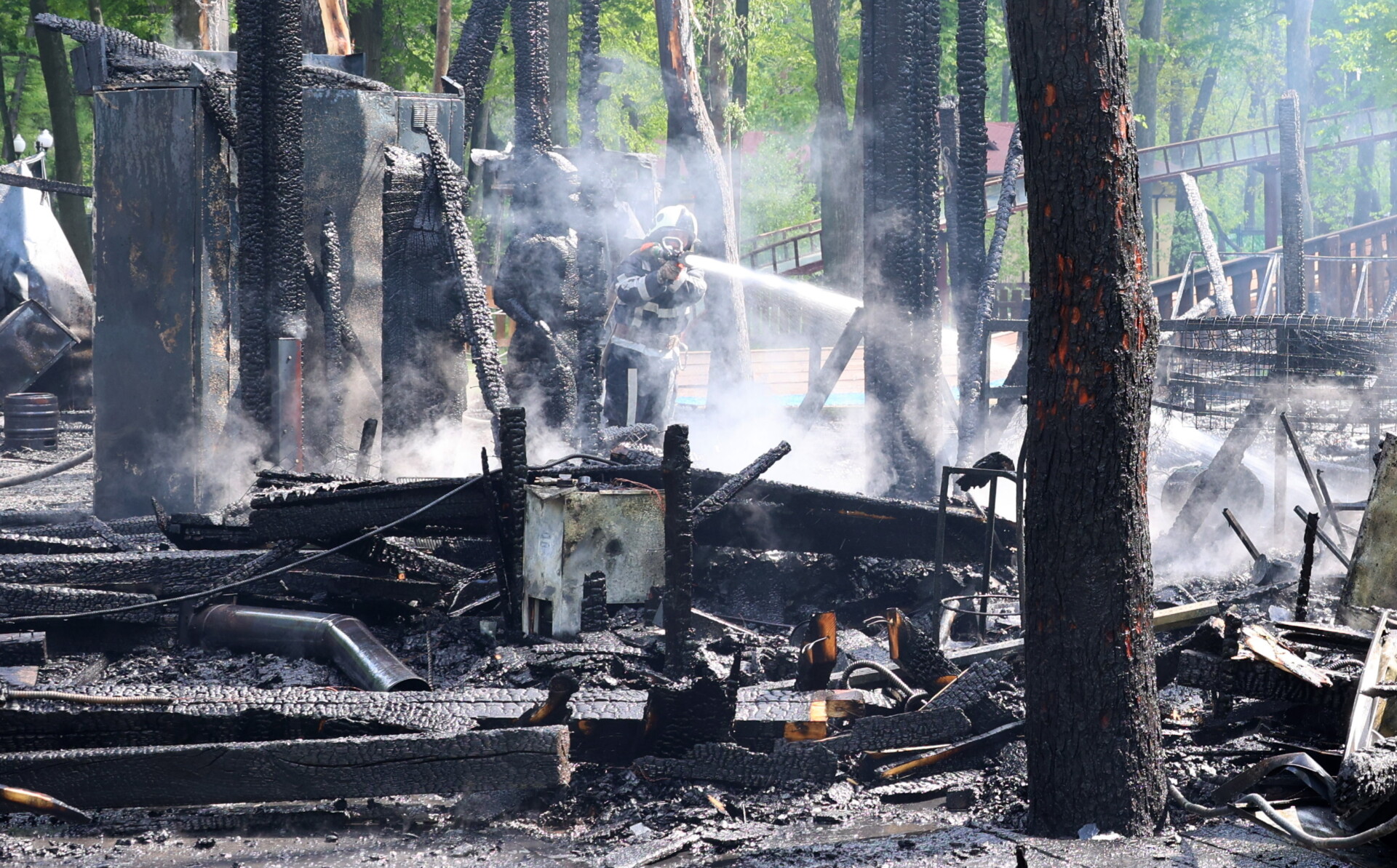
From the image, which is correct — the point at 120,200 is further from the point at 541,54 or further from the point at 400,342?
the point at 541,54

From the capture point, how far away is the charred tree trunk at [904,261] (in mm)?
12031

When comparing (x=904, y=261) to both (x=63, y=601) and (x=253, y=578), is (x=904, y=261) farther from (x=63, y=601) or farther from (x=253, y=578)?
(x=63, y=601)

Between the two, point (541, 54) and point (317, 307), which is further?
point (541, 54)

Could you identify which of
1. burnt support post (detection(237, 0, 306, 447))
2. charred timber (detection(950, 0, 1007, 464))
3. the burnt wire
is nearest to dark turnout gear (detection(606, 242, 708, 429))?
charred timber (detection(950, 0, 1007, 464))

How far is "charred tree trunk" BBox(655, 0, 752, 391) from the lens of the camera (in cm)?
1764

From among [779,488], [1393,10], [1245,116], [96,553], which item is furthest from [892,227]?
[1245,116]

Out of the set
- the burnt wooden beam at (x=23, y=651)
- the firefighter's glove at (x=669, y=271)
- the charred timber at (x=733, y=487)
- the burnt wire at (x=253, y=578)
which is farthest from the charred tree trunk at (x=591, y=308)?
the burnt wooden beam at (x=23, y=651)

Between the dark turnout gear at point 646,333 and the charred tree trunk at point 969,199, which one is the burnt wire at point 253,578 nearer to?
the dark turnout gear at point 646,333

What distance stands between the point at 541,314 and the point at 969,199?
4710 mm

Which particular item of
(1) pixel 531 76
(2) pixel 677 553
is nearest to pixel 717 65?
(1) pixel 531 76

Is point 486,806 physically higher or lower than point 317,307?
lower

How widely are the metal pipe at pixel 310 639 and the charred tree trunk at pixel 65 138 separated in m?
15.5

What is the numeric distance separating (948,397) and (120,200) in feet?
28.4

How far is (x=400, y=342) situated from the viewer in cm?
1118
